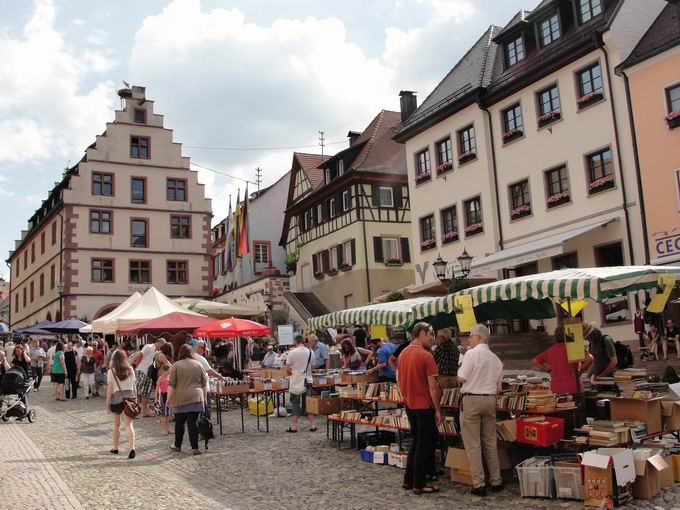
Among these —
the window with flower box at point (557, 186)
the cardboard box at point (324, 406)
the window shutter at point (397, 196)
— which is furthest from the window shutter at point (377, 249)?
the cardboard box at point (324, 406)

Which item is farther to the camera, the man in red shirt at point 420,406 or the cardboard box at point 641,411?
the cardboard box at point 641,411

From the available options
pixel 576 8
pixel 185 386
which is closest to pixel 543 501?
pixel 185 386

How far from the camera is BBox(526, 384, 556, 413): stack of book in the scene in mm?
8484

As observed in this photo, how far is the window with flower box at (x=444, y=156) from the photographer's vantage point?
28094mm

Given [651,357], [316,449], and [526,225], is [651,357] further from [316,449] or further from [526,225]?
[316,449]

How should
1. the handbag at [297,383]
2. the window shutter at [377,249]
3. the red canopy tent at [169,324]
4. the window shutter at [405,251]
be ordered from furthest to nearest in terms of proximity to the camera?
the window shutter at [405,251]
the window shutter at [377,249]
the red canopy tent at [169,324]
the handbag at [297,383]

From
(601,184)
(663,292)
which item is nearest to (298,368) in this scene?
(663,292)

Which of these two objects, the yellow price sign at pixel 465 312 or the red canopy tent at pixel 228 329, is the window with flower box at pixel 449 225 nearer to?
the red canopy tent at pixel 228 329

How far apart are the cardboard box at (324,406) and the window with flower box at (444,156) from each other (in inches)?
654

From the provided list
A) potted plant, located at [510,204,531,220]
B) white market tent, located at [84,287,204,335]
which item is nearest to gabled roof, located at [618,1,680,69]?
potted plant, located at [510,204,531,220]

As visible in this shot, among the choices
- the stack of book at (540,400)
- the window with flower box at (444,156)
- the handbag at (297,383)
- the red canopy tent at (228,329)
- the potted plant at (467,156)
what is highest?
the window with flower box at (444,156)

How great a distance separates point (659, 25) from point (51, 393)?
23.1m

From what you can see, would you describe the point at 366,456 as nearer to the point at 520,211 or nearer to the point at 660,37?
the point at 520,211

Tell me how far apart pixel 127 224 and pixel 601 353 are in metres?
35.4
